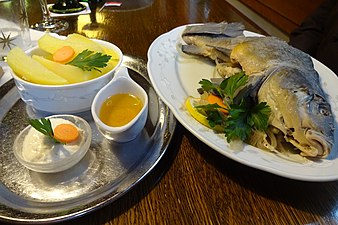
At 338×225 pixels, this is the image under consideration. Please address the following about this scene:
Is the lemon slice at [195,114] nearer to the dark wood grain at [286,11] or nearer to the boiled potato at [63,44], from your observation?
the boiled potato at [63,44]

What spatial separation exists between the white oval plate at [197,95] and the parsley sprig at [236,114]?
3 centimetres

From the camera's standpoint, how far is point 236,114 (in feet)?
2.05

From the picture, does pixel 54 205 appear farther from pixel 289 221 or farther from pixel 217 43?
pixel 217 43

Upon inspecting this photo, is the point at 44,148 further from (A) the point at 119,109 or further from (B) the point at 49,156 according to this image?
(A) the point at 119,109

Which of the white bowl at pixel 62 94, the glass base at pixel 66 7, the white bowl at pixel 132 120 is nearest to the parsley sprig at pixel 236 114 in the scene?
the white bowl at pixel 132 120

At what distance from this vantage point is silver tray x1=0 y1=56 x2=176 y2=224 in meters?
0.51

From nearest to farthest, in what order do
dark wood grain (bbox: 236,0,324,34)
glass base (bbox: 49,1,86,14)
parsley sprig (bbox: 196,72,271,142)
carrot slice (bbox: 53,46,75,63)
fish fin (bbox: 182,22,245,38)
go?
1. parsley sprig (bbox: 196,72,271,142)
2. carrot slice (bbox: 53,46,75,63)
3. fish fin (bbox: 182,22,245,38)
4. glass base (bbox: 49,1,86,14)
5. dark wood grain (bbox: 236,0,324,34)

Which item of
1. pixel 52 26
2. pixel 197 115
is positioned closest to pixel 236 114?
pixel 197 115

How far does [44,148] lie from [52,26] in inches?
35.3

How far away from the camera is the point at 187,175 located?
608 mm

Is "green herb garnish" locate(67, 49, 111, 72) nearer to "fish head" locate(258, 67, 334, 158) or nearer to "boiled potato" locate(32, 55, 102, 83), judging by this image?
"boiled potato" locate(32, 55, 102, 83)

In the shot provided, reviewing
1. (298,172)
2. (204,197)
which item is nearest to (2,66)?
(204,197)

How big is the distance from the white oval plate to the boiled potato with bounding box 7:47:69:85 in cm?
23

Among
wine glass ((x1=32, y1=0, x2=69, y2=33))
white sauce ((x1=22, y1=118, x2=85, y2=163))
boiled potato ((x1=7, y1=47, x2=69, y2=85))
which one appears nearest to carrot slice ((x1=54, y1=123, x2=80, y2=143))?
white sauce ((x1=22, y1=118, x2=85, y2=163))
